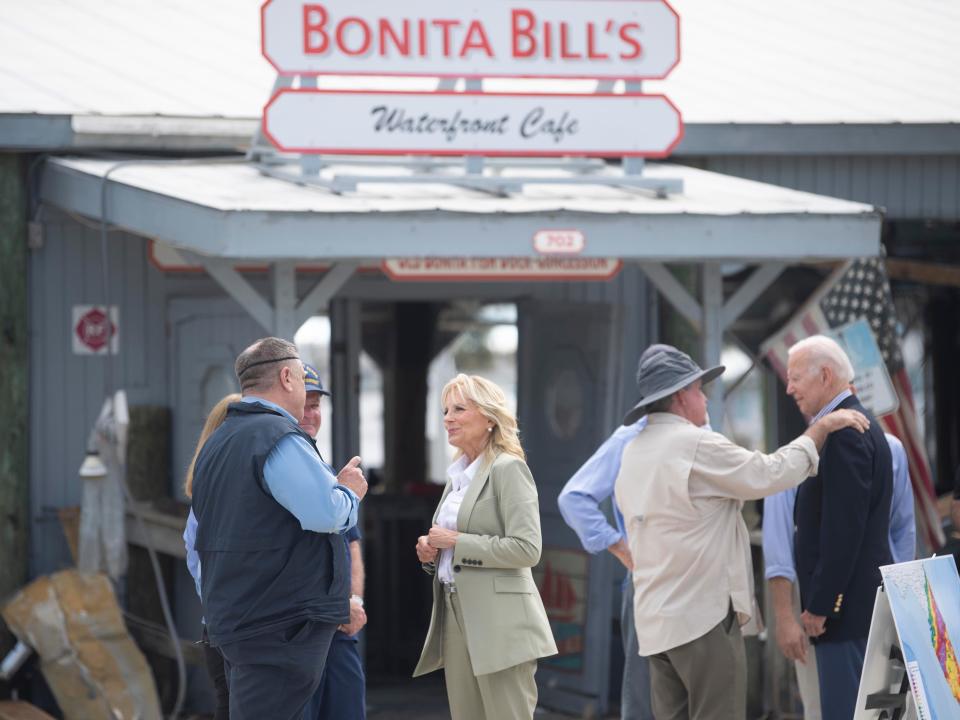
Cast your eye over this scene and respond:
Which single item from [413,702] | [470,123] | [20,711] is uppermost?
[470,123]

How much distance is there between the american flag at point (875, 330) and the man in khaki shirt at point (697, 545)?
3.78 metres

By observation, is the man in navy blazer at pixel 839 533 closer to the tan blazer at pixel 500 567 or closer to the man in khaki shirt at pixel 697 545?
the man in khaki shirt at pixel 697 545

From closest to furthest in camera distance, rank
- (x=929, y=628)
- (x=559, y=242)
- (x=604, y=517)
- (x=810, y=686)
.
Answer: (x=929, y=628), (x=810, y=686), (x=604, y=517), (x=559, y=242)

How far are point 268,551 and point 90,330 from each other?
4662 mm

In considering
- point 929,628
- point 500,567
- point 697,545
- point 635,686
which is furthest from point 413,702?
point 929,628

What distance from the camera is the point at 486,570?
16.8 ft

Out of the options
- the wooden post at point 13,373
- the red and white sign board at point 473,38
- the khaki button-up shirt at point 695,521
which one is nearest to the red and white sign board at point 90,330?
the wooden post at point 13,373

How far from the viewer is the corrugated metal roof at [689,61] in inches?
362

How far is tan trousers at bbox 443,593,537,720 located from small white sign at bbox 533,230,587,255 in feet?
8.40

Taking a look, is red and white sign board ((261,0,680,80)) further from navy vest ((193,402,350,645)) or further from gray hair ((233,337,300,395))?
navy vest ((193,402,350,645))

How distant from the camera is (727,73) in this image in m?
10.6

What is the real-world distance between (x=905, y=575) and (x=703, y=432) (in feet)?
2.76

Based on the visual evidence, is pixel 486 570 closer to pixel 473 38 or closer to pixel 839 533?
pixel 839 533

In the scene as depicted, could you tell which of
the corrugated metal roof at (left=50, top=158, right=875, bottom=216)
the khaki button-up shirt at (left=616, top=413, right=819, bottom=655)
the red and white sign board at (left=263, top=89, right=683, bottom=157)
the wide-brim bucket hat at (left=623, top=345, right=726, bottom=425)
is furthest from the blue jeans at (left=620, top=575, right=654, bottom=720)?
the red and white sign board at (left=263, top=89, right=683, bottom=157)
